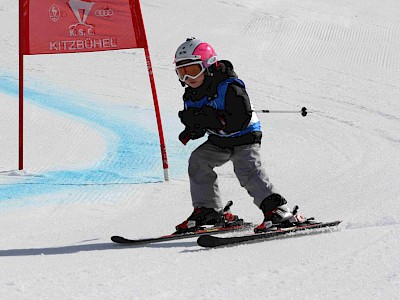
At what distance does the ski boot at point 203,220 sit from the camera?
5297 millimetres

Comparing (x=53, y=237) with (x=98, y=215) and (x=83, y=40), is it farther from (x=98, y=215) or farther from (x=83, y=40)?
(x=83, y=40)

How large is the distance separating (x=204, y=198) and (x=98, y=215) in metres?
1.43

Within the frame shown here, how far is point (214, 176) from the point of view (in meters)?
5.36

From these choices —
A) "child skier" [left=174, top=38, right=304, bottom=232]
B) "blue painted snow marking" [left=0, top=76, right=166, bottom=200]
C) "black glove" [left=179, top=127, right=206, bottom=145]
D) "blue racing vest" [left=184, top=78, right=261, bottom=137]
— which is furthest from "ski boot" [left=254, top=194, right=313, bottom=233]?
"blue painted snow marking" [left=0, top=76, right=166, bottom=200]

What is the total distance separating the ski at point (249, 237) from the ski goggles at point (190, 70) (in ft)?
3.77

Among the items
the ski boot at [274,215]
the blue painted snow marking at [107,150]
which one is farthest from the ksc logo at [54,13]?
the ski boot at [274,215]

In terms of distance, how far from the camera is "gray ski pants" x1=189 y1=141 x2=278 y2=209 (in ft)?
16.7

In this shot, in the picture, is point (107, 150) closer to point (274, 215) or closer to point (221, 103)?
point (221, 103)

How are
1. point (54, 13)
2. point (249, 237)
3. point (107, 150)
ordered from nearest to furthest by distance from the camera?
1. point (249, 237)
2. point (54, 13)
3. point (107, 150)

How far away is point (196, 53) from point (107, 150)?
14.9 ft

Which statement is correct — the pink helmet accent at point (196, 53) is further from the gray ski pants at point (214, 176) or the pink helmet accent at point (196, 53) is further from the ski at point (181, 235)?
the ski at point (181, 235)

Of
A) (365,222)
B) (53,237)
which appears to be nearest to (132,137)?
(53,237)

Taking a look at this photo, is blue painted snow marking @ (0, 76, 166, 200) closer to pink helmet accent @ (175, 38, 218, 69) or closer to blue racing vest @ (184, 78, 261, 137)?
blue racing vest @ (184, 78, 261, 137)

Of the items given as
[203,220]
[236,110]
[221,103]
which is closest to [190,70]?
[221,103]
